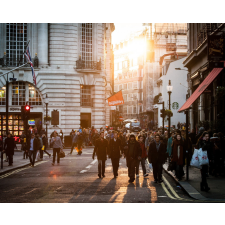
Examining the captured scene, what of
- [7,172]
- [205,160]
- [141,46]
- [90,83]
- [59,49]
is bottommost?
[7,172]

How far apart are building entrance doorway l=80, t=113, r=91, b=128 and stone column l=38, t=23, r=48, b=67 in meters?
7.08

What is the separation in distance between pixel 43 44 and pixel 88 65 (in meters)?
5.47

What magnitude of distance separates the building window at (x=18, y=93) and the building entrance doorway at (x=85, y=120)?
6784mm

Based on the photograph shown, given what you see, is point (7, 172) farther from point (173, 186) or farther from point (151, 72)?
point (151, 72)

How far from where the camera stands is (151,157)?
13.8 m

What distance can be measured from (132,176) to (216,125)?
237 inches

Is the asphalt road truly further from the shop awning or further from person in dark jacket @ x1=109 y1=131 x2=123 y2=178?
the shop awning

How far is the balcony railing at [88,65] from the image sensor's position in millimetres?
40562

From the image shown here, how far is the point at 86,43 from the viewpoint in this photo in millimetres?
41812

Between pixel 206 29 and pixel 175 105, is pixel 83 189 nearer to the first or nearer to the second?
pixel 206 29

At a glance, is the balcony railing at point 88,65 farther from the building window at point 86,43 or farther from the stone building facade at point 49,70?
the building window at point 86,43

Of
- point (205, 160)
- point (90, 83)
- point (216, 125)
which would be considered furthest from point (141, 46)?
point (205, 160)

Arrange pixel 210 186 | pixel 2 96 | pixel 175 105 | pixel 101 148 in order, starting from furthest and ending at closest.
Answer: pixel 175 105 → pixel 2 96 → pixel 101 148 → pixel 210 186

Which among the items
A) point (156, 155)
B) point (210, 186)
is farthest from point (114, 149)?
point (210, 186)
